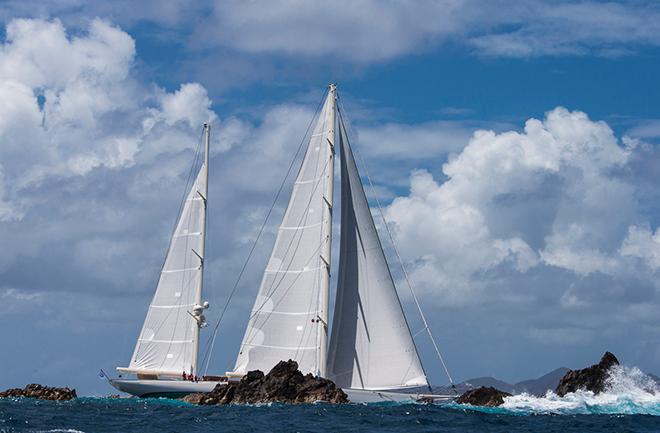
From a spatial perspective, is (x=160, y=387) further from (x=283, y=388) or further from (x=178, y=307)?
(x=283, y=388)

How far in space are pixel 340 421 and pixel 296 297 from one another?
16957 mm

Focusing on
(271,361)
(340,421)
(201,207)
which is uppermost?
(201,207)

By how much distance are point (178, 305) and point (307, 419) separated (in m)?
27.6

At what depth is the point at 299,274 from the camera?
68.6 metres

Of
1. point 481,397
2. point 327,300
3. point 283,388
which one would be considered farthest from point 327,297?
point 481,397

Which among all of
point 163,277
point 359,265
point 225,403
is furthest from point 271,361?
point 163,277

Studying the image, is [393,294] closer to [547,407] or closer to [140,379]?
[547,407]

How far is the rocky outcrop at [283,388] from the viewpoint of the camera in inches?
2532

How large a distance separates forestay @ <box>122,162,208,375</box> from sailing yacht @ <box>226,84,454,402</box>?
962cm

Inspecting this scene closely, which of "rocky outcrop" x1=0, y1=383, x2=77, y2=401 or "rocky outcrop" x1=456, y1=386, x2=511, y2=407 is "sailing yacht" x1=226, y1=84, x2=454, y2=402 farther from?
"rocky outcrop" x1=0, y1=383, x2=77, y2=401

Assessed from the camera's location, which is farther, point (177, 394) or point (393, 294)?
point (177, 394)

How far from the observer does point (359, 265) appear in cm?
6788

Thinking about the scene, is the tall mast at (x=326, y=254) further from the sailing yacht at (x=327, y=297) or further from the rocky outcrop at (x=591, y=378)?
the rocky outcrop at (x=591, y=378)

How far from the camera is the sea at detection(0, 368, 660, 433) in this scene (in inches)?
1972
